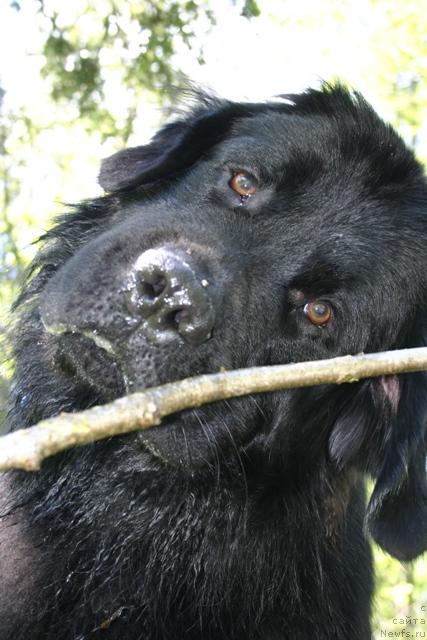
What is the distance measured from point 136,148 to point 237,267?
1200 mm

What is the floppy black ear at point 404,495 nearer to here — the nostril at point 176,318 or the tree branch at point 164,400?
the tree branch at point 164,400

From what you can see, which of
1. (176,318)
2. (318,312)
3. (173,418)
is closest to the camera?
(176,318)

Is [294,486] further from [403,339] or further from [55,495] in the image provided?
[55,495]

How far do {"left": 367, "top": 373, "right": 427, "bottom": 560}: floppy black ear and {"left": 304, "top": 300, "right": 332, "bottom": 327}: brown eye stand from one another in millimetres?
620

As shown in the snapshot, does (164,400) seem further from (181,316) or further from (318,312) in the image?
(318,312)

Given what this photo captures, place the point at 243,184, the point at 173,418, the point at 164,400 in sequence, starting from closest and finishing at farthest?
the point at 164,400 → the point at 173,418 → the point at 243,184

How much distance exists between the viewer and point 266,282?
330 cm

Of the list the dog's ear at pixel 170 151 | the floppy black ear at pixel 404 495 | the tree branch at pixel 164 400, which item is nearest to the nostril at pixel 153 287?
the tree branch at pixel 164 400

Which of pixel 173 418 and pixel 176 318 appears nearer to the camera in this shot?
pixel 176 318

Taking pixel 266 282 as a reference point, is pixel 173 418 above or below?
below

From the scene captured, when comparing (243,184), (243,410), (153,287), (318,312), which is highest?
(243,184)

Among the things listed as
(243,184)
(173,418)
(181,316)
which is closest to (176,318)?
(181,316)

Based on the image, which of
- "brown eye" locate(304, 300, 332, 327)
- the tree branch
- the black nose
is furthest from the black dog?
the tree branch

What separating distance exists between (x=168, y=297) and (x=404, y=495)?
5.01 feet
